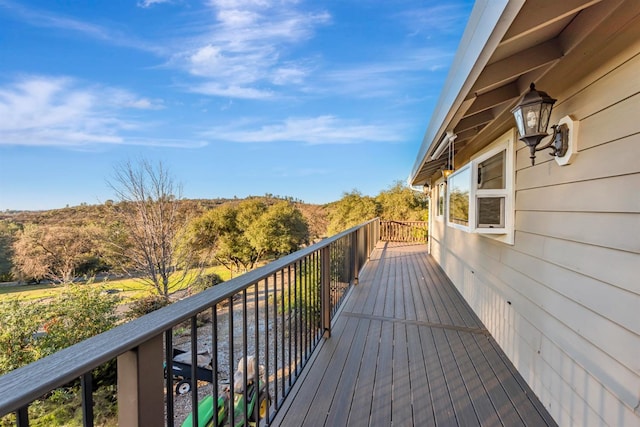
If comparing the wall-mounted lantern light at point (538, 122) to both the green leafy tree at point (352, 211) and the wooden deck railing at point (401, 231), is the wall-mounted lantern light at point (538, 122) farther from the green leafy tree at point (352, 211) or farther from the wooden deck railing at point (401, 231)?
the green leafy tree at point (352, 211)

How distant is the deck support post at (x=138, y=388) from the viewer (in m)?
0.67

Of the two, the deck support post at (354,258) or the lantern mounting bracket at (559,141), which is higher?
the lantern mounting bracket at (559,141)

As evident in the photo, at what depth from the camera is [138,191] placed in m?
10.5

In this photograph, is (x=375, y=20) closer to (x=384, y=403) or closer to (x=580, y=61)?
(x=580, y=61)

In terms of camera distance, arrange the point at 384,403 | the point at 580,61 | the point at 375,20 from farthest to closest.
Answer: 1. the point at 375,20
2. the point at 384,403
3. the point at 580,61

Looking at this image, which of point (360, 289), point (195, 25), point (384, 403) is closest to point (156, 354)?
point (384, 403)

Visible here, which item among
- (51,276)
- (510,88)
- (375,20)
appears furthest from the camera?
(51,276)

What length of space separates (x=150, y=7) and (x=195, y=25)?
144cm

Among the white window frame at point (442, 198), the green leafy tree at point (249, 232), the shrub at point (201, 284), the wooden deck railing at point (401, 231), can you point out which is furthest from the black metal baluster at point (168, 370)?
the green leafy tree at point (249, 232)

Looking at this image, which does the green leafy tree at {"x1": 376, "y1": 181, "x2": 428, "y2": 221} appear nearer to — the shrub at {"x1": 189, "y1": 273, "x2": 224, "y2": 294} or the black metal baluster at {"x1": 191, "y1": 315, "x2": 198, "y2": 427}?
the shrub at {"x1": 189, "y1": 273, "x2": 224, "y2": 294}

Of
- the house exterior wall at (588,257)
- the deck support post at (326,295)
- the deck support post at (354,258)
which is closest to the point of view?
the house exterior wall at (588,257)

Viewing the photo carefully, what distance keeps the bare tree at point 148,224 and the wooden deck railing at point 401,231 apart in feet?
26.5

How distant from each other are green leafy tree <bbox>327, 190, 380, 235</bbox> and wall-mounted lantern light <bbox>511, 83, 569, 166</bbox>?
13059 mm

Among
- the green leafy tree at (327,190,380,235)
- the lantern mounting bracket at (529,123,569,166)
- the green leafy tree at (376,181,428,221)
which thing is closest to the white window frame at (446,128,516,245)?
the lantern mounting bracket at (529,123,569,166)
